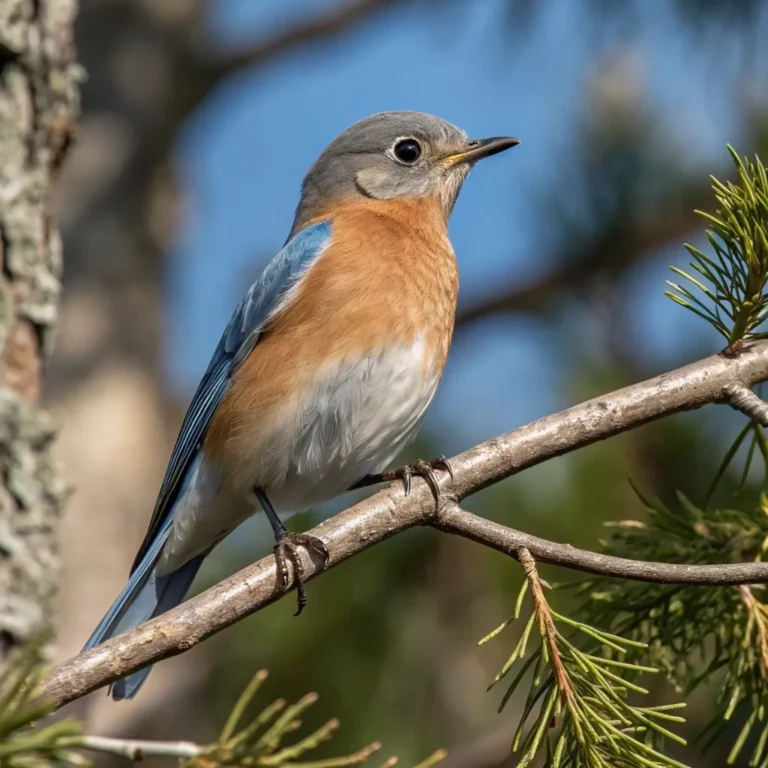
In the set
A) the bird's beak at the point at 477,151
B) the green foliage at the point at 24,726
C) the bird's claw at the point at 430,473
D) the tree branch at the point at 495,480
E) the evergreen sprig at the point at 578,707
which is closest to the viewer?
the green foliage at the point at 24,726

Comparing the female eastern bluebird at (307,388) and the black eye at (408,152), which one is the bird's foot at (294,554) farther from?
the black eye at (408,152)

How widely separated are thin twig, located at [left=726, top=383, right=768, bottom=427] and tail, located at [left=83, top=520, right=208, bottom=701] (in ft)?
5.41

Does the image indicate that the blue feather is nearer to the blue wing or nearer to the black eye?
the blue wing

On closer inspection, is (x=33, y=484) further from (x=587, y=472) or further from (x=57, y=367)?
(x=57, y=367)

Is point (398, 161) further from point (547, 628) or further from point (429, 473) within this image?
point (547, 628)

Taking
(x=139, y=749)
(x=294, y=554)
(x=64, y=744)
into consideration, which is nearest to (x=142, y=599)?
(x=294, y=554)

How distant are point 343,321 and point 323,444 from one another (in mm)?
370

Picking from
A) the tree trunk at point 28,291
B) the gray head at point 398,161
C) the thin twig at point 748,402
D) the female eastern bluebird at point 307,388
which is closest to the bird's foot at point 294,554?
the female eastern bluebird at point 307,388

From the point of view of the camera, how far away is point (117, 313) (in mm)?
6008

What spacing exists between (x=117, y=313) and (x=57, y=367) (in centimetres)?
43

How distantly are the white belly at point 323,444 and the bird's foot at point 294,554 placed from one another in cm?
68

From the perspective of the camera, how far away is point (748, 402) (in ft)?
7.07

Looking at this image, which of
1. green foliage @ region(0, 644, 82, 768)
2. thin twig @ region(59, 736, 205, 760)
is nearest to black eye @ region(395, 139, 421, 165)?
thin twig @ region(59, 736, 205, 760)

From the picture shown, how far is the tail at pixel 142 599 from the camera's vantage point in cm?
306
